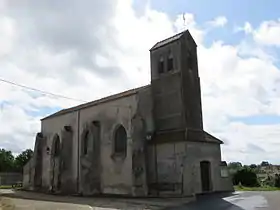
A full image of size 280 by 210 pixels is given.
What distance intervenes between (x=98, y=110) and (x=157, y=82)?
624cm

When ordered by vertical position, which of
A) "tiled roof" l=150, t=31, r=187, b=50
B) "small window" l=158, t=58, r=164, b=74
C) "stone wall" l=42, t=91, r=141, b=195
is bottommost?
"stone wall" l=42, t=91, r=141, b=195

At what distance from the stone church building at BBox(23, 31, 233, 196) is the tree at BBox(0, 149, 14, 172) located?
133ft

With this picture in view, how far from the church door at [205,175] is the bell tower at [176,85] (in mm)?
2953

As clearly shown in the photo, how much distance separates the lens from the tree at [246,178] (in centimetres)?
3711

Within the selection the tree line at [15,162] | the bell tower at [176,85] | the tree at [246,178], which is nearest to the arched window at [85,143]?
the bell tower at [176,85]

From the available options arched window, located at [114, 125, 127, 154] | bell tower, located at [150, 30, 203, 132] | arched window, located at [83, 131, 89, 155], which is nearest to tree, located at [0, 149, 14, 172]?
arched window, located at [83, 131, 89, 155]

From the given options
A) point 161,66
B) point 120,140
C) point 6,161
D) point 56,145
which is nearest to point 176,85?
point 161,66

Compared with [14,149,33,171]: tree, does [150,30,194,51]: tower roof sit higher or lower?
higher

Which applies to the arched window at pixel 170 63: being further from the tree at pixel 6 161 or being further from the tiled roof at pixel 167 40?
the tree at pixel 6 161

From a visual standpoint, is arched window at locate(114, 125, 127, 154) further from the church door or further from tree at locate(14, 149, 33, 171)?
tree at locate(14, 149, 33, 171)

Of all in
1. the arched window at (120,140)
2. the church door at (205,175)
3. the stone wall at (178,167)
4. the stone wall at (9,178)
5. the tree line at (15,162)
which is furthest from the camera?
the tree line at (15,162)

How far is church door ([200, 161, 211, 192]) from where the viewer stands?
86.9 feet

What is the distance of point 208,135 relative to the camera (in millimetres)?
28844

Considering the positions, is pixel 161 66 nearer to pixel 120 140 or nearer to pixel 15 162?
pixel 120 140
